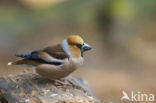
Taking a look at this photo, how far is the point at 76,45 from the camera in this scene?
4.88 m

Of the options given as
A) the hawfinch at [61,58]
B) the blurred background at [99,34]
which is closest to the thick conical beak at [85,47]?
the hawfinch at [61,58]

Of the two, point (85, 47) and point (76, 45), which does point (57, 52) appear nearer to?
point (76, 45)

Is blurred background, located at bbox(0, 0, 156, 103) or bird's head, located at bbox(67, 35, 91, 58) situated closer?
bird's head, located at bbox(67, 35, 91, 58)

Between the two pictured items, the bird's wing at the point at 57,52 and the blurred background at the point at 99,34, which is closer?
the bird's wing at the point at 57,52

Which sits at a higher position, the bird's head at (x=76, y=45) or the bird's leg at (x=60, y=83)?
the bird's head at (x=76, y=45)

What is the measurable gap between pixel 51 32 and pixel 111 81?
140 inches

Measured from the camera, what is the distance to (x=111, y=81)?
8898 mm

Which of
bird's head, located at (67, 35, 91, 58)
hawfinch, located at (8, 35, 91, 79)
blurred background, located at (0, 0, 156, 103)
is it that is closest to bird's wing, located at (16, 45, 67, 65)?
hawfinch, located at (8, 35, 91, 79)

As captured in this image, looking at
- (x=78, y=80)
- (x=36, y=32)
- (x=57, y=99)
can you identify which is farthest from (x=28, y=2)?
(x=57, y=99)

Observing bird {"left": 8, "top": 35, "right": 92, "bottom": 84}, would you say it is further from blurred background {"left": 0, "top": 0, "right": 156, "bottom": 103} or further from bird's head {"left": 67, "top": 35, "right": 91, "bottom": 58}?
blurred background {"left": 0, "top": 0, "right": 156, "bottom": 103}

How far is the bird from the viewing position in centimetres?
485

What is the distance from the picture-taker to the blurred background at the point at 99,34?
29.9ft

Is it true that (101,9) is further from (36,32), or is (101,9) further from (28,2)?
(28,2)

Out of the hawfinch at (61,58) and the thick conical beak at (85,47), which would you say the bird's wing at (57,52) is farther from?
the thick conical beak at (85,47)
